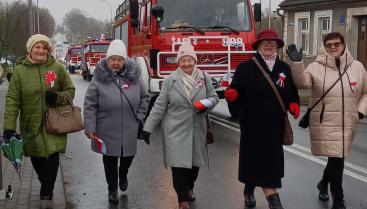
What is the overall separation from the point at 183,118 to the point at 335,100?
4.90 ft

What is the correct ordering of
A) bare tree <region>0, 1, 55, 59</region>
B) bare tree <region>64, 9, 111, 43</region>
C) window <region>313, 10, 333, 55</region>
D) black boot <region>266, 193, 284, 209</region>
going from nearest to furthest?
black boot <region>266, 193, 284, 209</region>
window <region>313, 10, 333, 55</region>
bare tree <region>0, 1, 55, 59</region>
bare tree <region>64, 9, 111, 43</region>

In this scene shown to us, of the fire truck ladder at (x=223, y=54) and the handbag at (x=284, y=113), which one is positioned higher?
the fire truck ladder at (x=223, y=54)

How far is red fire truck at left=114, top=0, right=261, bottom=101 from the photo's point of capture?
11500mm

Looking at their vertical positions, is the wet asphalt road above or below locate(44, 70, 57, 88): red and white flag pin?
below

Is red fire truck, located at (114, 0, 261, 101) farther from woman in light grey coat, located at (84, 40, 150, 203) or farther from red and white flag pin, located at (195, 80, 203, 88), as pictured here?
red and white flag pin, located at (195, 80, 203, 88)

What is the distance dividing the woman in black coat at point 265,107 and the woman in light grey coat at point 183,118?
16.6 inches

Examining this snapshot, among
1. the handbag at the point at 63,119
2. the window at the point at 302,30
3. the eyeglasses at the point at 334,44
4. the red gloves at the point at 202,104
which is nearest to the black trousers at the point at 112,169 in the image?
the handbag at the point at 63,119

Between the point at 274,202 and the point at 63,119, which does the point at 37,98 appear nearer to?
the point at 63,119

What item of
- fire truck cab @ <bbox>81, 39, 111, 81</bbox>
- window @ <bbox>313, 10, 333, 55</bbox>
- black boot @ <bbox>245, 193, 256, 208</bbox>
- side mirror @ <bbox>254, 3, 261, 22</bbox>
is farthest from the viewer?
fire truck cab @ <bbox>81, 39, 111, 81</bbox>

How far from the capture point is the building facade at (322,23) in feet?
74.3

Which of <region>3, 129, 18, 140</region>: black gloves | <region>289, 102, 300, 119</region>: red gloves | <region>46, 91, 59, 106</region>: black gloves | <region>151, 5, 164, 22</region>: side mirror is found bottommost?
<region>3, 129, 18, 140</region>: black gloves

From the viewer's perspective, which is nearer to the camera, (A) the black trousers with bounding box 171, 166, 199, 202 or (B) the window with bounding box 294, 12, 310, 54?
(A) the black trousers with bounding box 171, 166, 199, 202

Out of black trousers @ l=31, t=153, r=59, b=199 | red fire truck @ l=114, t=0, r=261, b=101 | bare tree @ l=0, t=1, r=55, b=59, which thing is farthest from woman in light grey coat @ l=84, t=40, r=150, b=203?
bare tree @ l=0, t=1, r=55, b=59

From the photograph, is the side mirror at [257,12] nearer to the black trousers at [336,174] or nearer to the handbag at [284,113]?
the black trousers at [336,174]
